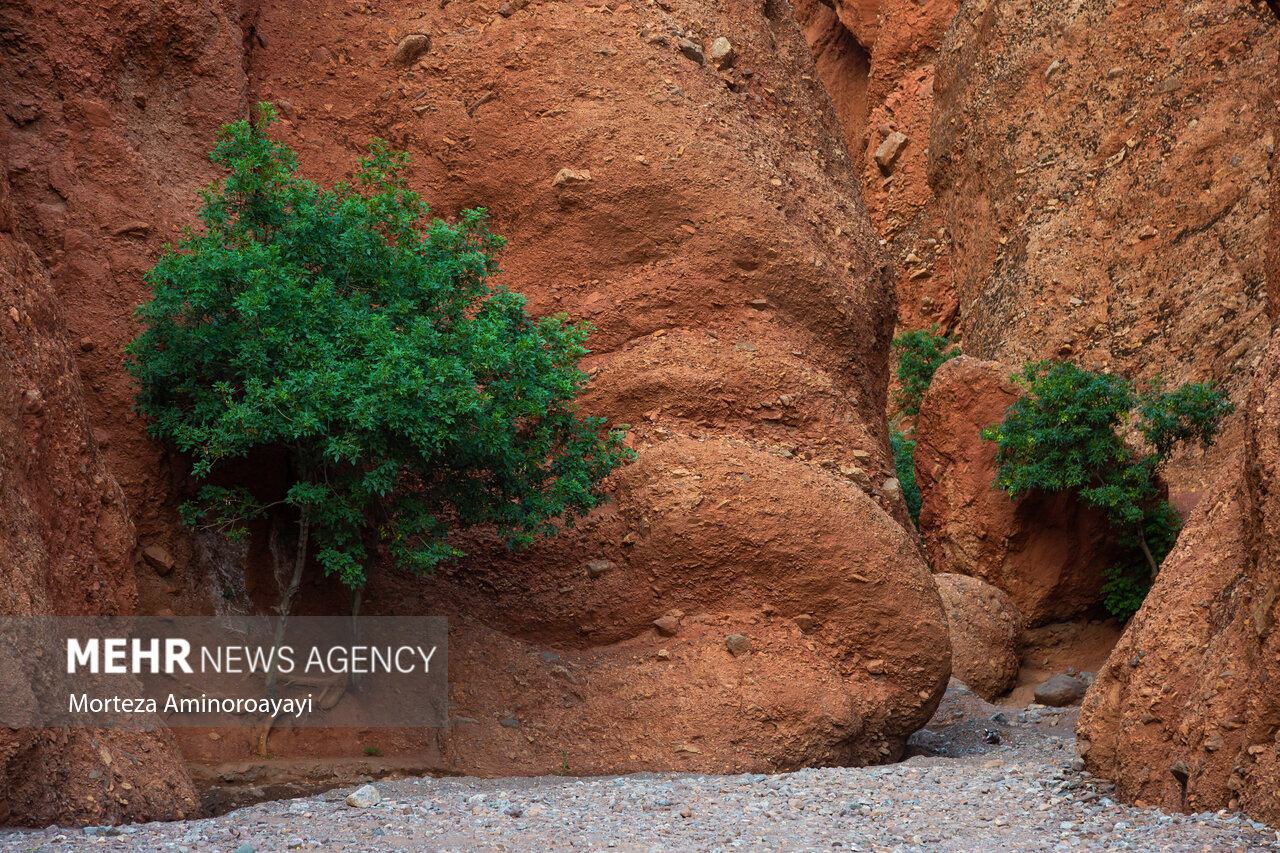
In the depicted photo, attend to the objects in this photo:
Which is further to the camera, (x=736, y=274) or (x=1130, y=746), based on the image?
(x=736, y=274)

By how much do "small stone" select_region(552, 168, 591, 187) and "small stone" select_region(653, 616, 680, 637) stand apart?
432 centimetres

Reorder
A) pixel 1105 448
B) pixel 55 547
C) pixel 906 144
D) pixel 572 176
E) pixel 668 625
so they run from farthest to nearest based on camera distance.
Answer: pixel 906 144 → pixel 1105 448 → pixel 572 176 → pixel 668 625 → pixel 55 547

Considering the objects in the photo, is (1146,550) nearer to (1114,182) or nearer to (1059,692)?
(1059,692)

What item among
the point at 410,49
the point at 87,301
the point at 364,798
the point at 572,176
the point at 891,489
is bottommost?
the point at 364,798

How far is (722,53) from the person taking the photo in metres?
12.7

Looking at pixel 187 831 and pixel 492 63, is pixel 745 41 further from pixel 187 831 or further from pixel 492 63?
pixel 187 831

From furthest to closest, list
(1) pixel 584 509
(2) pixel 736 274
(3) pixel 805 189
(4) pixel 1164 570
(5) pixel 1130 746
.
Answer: (3) pixel 805 189 → (2) pixel 736 274 → (1) pixel 584 509 → (4) pixel 1164 570 → (5) pixel 1130 746

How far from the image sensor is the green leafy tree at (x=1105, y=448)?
16.4 m

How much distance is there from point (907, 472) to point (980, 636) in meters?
7.91

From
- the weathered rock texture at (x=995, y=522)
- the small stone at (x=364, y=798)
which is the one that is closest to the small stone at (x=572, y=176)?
the small stone at (x=364, y=798)

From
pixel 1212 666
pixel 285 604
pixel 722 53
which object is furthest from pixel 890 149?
pixel 1212 666

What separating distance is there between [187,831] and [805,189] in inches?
349

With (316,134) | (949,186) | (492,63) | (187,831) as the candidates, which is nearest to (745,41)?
(492,63)

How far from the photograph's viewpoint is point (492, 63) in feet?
39.9
